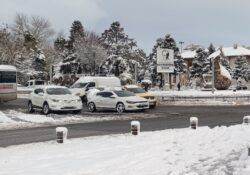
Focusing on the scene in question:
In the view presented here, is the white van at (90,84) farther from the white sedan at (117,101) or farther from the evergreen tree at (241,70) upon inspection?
the evergreen tree at (241,70)

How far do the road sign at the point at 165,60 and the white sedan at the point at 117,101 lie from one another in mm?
19343

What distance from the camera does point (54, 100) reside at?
27.2 meters

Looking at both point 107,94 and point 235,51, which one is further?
point 235,51

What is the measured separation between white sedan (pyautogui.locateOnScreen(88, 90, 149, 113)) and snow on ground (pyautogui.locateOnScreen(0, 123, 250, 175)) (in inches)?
552

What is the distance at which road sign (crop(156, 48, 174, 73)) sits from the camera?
49.2 m

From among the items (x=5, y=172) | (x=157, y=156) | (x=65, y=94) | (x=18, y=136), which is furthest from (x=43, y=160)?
(x=65, y=94)

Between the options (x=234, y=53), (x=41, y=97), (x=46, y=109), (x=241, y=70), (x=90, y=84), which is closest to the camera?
Answer: (x=46, y=109)

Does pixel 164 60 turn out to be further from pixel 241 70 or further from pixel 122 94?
pixel 241 70

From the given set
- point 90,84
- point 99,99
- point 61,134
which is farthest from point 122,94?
point 61,134

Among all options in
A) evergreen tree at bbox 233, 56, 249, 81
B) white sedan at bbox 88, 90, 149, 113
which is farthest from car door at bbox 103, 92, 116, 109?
evergreen tree at bbox 233, 56, 249, 81

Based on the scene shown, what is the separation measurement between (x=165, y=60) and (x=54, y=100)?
23969 mm

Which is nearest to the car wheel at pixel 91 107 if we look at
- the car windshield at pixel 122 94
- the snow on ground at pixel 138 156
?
the car windshield at pixel 122 94

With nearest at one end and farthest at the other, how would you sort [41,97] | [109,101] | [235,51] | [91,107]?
1. [41,97]
2. [109,101]
3. [91,107]
4. [235,51]

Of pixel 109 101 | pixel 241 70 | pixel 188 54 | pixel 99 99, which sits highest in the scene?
pixel 188 54
